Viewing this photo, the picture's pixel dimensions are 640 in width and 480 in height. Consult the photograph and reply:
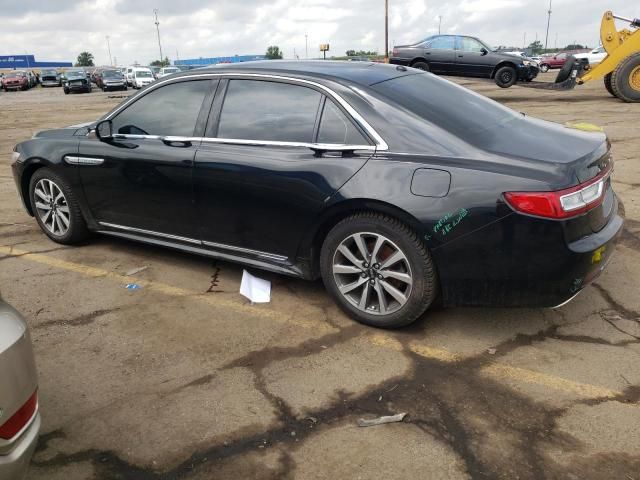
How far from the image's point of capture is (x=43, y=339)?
3.44 metres

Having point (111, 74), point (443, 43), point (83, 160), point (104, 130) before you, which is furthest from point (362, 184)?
point (111, 74)

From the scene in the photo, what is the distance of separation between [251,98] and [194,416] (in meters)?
2.13

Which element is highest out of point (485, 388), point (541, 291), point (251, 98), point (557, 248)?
point (251, 98)

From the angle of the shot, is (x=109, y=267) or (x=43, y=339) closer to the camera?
(x=43, y=339)

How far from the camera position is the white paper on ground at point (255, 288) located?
3.95 meters

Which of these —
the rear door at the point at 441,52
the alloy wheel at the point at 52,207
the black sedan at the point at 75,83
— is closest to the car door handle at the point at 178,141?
the alloy wheel at the point at 52,207

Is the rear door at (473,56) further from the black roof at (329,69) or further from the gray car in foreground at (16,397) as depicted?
the gray car in foreground at (16,397)

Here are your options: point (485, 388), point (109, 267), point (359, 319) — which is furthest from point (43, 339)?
point (485, 388)

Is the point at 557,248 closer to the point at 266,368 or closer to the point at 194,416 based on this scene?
the point at 266,368

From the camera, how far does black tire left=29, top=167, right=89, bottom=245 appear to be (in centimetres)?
471

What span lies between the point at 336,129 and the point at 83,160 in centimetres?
232

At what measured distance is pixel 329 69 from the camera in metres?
3.74

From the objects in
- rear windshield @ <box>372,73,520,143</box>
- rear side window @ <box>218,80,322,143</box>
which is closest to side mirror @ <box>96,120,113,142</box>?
rear side window @ <box>218,80,322,143</box>

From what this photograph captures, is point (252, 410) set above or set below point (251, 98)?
below
